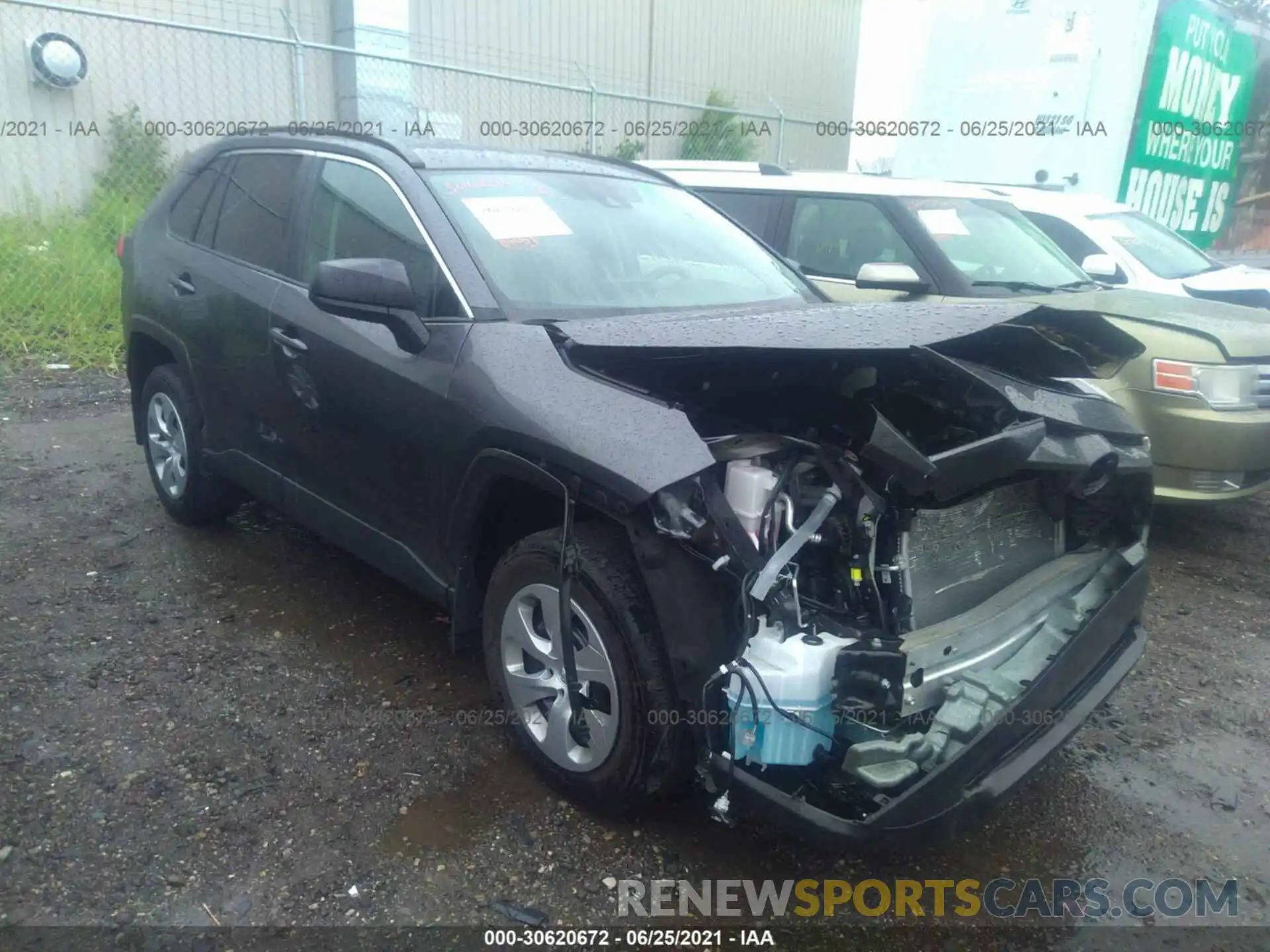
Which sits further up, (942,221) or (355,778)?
(942,221)

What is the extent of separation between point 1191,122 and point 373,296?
10.5 m

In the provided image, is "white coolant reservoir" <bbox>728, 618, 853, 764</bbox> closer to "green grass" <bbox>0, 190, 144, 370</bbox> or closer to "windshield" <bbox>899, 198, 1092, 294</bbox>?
"windshield" <bbox>899, 198, 1092, 294</bbox>

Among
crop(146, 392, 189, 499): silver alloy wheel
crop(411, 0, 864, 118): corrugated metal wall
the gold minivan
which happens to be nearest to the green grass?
crop(146, 392, 189, 499): silver alloy wheel

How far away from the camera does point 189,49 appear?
10.0 m

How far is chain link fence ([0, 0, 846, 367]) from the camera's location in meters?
8.02

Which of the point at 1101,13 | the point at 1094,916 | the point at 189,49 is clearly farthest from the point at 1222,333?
the point at 189,49

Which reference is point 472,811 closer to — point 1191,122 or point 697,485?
point 697,485

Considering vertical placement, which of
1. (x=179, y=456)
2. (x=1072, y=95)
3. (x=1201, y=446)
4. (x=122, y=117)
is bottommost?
(x=179, y=456)

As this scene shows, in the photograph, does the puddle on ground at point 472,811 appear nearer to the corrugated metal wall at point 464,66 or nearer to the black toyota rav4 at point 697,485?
the black toyota rav4 at point 697,485

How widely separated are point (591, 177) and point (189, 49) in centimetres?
814

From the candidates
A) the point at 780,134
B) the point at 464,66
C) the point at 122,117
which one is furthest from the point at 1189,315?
→ the point at 780,134

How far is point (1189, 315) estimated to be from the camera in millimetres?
4988

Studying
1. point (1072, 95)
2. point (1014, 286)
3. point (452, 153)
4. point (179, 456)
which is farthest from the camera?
point (1072, 95)

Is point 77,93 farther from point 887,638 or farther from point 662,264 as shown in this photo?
point 887,638
